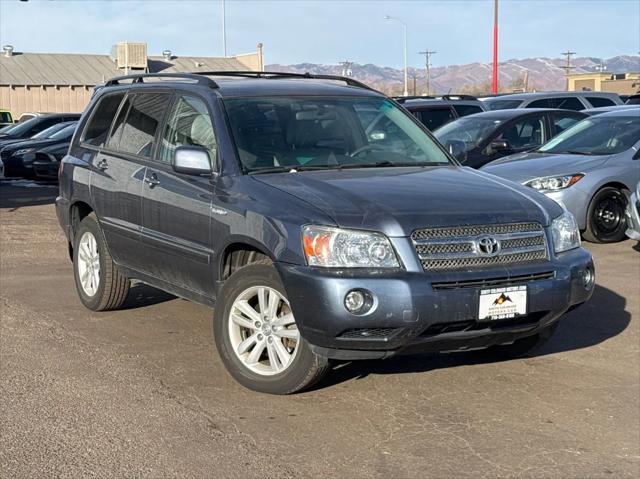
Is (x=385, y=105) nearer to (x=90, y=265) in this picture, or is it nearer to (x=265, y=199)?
(x=265, y=199)

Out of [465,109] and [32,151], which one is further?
[32,151]

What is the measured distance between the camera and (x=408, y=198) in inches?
207

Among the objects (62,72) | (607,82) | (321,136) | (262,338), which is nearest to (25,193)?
(321,136)

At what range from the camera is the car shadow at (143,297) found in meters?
7.76

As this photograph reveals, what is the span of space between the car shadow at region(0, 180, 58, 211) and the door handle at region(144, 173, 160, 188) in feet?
31.1

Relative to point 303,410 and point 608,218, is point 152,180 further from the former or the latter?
point 608,218

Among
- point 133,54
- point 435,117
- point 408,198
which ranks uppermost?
point 133,54

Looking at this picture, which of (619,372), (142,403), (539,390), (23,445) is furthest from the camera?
(619,372)

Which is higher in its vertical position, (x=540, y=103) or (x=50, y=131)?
(x=540, y=103)

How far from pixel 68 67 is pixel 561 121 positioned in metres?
63.8

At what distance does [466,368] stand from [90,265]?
3.19 meters

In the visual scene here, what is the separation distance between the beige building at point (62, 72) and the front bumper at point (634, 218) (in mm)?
59705

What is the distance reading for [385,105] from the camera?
273 inches

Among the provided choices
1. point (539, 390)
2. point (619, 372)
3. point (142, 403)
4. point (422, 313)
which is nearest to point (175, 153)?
point (142, 403)
